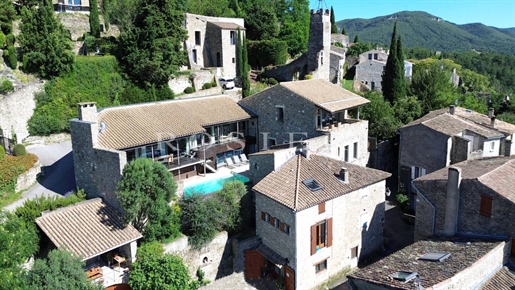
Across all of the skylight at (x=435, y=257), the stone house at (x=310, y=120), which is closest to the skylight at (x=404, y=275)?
the skylight at (x=435, y=257)

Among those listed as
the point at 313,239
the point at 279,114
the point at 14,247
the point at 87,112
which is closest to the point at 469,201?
the point at 313,239

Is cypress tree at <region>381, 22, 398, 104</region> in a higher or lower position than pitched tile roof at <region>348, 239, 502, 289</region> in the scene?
higher

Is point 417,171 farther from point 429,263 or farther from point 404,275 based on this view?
point 404,275

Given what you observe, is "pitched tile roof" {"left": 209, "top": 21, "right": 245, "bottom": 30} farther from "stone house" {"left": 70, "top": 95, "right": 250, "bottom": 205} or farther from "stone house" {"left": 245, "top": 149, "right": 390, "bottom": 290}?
"stone house" {"left": 245, "top": 149, "right": 390, "bottom": 290}

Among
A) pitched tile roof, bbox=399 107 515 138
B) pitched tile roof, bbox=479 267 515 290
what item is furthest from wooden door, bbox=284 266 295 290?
pitched tile roof, bbox=399 107 515 138

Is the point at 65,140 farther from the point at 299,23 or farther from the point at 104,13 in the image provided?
the point at 299,23

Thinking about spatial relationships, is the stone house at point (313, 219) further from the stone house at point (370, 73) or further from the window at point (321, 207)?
the stone house at point (370, 73)
